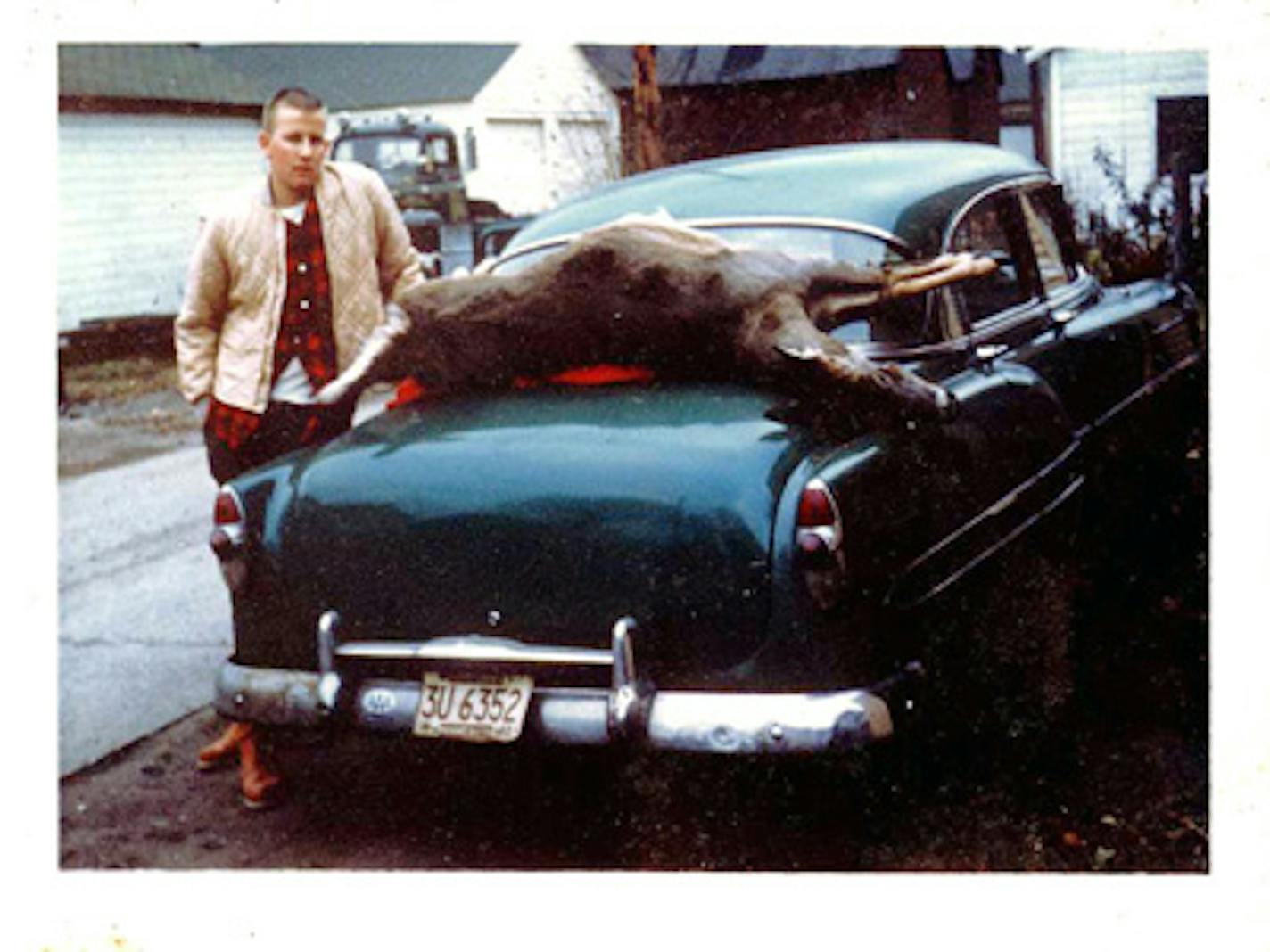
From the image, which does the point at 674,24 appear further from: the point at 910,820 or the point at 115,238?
the point at 910,820

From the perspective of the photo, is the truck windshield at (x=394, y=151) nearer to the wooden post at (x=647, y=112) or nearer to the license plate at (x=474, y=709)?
the wooden post at (x=647, y=112)

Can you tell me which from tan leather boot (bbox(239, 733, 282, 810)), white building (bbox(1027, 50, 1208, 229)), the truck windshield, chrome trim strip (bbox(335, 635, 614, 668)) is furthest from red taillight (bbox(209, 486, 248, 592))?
white building (bbox(1027, 50, 1208, 229))

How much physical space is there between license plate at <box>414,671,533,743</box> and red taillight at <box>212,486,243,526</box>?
2.07 ft

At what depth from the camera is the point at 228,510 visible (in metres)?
3.31

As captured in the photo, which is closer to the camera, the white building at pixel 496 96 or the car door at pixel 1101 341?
the white building at pixel 496 96

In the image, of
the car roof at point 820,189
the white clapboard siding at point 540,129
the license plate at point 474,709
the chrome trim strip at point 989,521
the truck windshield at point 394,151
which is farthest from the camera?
the truck windshield at point 394,151

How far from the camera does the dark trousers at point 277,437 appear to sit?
3697mm

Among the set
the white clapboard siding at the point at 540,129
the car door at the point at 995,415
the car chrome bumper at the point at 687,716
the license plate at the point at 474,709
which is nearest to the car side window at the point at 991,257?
the car door at the point at 995,415

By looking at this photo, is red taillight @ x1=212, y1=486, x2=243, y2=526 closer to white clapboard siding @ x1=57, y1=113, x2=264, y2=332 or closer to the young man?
the young man

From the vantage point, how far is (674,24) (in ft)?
10.7

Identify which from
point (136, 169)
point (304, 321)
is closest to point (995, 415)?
point (304, 321)

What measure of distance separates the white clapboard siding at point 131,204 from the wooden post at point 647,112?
1.02 metres

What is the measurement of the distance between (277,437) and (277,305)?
13.5 inches

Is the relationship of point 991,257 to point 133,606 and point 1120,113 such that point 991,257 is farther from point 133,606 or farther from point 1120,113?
point 133,606
